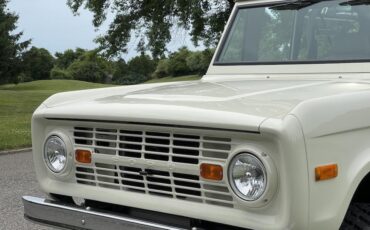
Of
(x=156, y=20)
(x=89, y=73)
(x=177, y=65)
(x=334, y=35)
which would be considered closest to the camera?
(x=334, y=35)

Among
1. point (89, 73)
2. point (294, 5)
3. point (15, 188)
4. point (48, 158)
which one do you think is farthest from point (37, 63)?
point (48, 158)

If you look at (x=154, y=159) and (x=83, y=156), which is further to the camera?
(x=83, y=156)

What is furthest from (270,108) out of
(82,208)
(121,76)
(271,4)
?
(121,76)

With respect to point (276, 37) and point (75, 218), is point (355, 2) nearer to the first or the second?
point (276, 37)

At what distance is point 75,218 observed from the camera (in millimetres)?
3266

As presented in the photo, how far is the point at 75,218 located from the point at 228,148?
1060 millimetres

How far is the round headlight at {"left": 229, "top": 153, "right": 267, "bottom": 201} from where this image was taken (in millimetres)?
2695

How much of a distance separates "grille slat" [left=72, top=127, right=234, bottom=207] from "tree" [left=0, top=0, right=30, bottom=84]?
42.8 m

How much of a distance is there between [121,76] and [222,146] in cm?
5212

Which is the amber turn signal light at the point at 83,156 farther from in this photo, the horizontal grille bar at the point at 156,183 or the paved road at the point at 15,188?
the paved road at the point at 15,188

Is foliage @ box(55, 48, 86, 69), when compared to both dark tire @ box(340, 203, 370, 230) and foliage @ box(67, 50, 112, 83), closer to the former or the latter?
foliage @ box(67, 50, 112, 83)

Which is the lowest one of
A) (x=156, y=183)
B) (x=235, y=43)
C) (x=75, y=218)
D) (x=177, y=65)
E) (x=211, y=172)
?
(x=177, y=65)

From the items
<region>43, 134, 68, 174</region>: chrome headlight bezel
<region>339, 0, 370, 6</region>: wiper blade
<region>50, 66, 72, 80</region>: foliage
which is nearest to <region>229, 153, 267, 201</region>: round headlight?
<region>43, 134, 68, 174</region>: chrome headlight bezel

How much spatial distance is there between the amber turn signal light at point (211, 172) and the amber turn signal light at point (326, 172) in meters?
0.46
